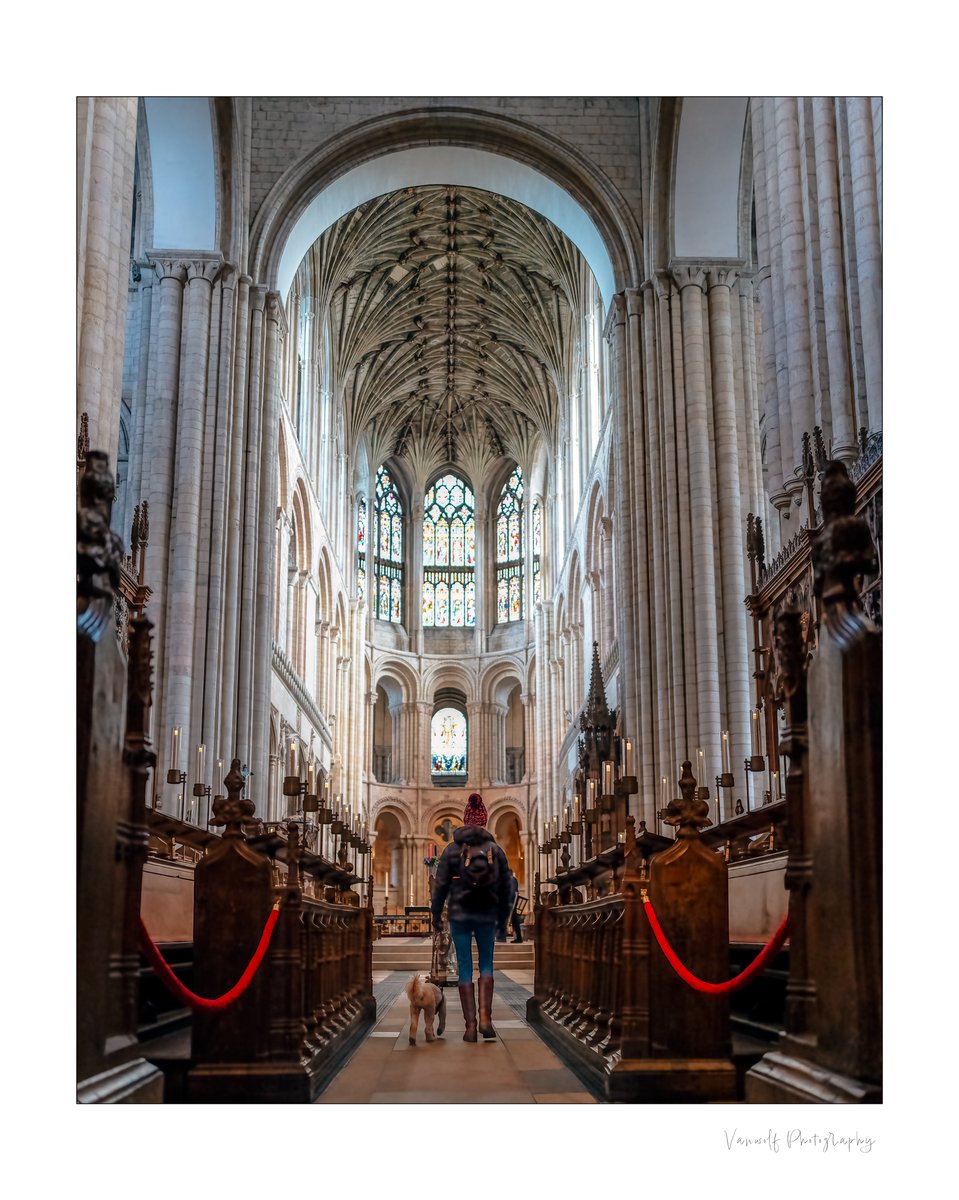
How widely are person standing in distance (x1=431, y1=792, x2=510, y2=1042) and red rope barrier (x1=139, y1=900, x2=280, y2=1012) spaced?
2.06 meters

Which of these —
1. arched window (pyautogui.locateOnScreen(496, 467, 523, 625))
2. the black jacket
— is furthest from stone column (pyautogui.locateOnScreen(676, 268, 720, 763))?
arched window (pyautogui.locateOnScreen(496, 467, 523, 625))

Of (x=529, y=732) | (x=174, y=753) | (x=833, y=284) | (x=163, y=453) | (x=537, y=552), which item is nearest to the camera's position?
(x=833, y=284)

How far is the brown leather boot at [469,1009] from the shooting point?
7.26 meters

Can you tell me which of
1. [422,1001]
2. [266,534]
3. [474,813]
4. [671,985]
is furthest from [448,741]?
[671,985]

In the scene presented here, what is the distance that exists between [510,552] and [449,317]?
37.7 feet

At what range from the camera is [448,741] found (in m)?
43.1

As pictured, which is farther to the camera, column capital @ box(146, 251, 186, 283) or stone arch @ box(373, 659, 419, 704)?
stone arch @ box(373, 659, 419, 704)

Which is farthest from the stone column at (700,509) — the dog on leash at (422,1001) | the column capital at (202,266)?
the dog on leash at (422,1001)

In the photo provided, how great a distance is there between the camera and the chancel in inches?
163

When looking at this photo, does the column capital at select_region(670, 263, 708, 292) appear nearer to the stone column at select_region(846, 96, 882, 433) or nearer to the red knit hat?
the stone column at select_region(846, 96, 882, 433)

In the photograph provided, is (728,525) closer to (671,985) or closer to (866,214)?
(866,214)

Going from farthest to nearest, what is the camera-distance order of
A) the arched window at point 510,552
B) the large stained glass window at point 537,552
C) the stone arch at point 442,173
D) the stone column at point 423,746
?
1. the arched window at point 510,552
2. the stone column at point 423,746
3. the large stained glass window at point 537,552
4. the stone arch at point 442,173

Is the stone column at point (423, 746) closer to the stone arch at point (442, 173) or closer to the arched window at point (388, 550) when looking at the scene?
the arched window at point (388, 550)

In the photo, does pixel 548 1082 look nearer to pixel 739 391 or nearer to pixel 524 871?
pixel 739 391
